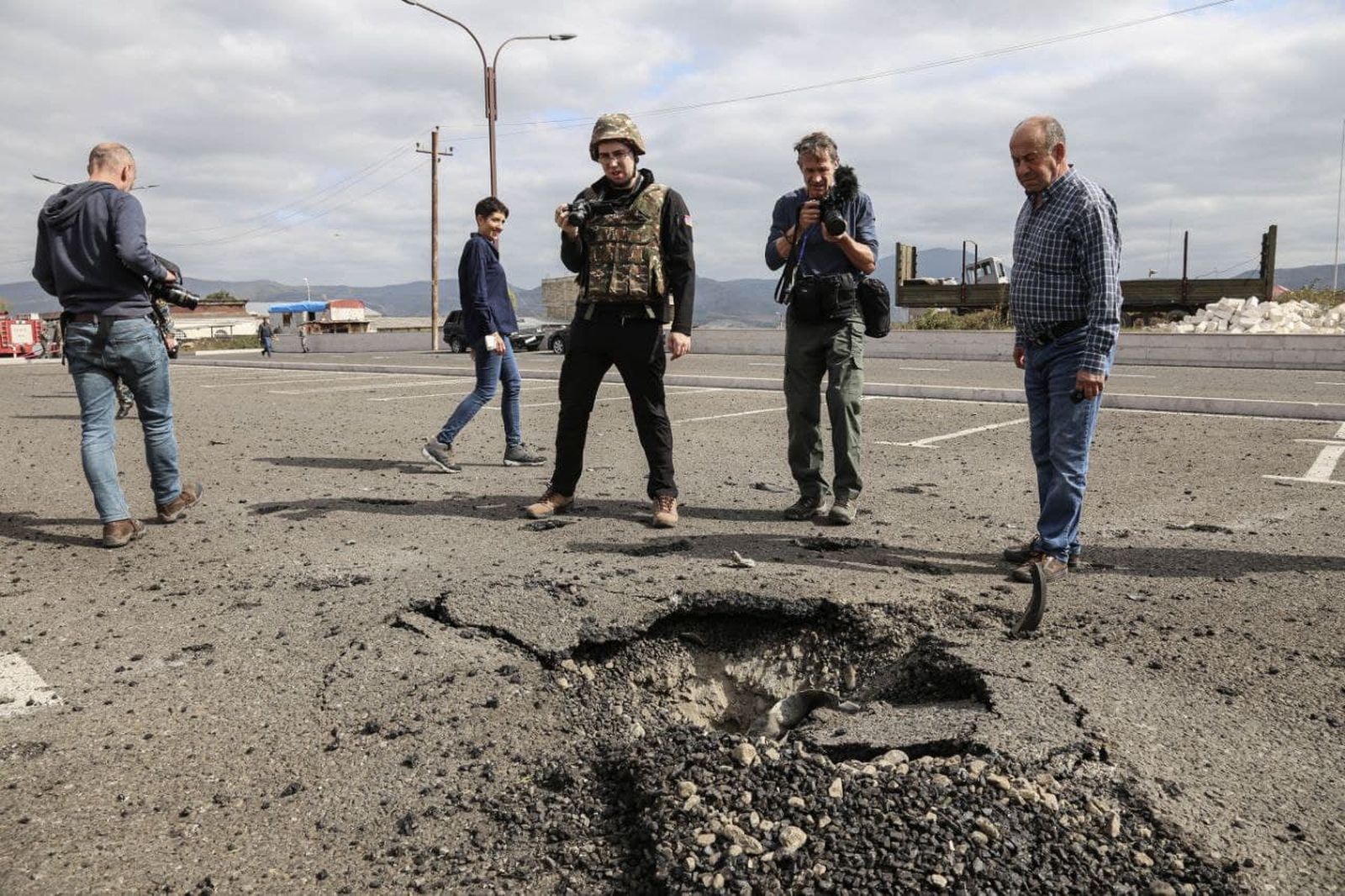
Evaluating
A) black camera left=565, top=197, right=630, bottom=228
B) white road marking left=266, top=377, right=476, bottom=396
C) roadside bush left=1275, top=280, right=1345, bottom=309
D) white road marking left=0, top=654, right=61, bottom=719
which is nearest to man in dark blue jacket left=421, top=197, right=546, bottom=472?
black camera left=565, top=197, right=630, bottom=228

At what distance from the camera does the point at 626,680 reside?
3256 mm

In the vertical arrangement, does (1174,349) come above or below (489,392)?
above

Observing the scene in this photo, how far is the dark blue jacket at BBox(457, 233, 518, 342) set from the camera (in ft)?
22.0

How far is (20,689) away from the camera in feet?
9.80

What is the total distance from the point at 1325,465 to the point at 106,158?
7.91 metres

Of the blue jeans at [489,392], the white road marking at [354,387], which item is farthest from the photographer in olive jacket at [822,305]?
the white road marking at [354,387]

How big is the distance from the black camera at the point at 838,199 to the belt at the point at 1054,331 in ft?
3.56

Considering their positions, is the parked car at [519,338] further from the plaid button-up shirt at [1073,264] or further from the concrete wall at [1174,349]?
the plaid button-up shirt at [1073,264]

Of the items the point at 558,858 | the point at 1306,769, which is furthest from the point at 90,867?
the point at 1306,769

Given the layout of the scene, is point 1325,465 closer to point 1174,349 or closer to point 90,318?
point 90,318

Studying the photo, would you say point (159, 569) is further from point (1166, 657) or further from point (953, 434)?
point (953, 434)

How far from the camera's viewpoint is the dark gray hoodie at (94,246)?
4527mm

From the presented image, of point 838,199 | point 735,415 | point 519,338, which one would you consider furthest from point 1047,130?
point 519,338

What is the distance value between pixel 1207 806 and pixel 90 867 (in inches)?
98.3
